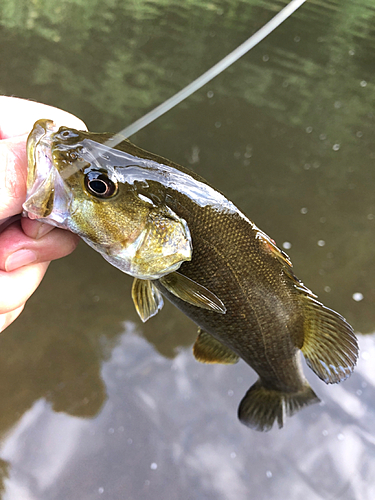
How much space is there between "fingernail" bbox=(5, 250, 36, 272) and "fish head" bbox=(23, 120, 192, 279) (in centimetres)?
20

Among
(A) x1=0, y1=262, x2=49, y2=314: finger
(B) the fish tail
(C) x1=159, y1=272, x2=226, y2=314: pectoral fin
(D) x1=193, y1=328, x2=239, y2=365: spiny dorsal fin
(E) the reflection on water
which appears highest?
(C) x1=159, y1=272, x2=226, y2=314: pectoral fin

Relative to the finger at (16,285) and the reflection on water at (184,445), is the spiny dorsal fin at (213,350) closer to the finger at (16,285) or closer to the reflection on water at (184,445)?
the finger at (16,285)

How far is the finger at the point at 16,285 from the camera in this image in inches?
56.5

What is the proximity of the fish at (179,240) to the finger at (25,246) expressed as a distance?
5.8 inches

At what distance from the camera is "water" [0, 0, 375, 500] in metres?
2.32

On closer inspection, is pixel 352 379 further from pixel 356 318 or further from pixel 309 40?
pixel 309 40

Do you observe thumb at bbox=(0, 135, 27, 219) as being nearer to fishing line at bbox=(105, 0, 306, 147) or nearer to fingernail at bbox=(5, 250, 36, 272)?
fingernail at bbox=(5, 250, 36, 272)

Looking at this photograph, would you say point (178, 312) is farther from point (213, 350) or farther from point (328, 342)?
point (328, 342)

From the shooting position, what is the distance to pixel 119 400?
8.25 feet

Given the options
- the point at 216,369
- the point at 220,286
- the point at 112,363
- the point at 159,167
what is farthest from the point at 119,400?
the point at 159,167

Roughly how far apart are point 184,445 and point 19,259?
167 centimetres

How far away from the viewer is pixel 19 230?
1.36 m

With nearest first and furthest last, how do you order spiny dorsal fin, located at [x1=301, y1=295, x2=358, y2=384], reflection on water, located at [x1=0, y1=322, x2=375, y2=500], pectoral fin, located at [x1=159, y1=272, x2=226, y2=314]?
pectoral fin, located at [x1=159, y1=272, x2=226, y2=314] < spiny dorsal fin, located at [x1=301, y1=295, x2=358, y2=384] < reflection on water, located at [x1=0, y1=322, x2=375, y2=500]

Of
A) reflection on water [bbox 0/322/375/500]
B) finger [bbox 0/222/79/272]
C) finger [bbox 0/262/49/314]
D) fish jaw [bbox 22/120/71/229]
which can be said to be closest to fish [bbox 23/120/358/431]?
fish jaw [bbox 22/120/71/229]
